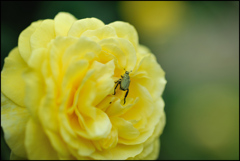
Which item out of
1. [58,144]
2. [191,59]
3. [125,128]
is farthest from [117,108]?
[191,59]

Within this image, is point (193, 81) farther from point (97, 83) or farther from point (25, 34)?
point (25, 34)

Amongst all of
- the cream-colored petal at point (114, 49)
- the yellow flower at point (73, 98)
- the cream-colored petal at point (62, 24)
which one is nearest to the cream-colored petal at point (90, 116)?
the yellow flower at point (73, 98)

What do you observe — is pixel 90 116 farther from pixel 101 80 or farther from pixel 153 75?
pixel 153 75

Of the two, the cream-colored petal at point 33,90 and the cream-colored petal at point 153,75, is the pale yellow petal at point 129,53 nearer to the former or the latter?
the cream-colored petal at point 153,75

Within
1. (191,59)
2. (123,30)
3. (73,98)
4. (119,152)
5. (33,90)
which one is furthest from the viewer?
(191,59)

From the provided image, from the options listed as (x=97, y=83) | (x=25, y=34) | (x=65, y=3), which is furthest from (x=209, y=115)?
(x=25, y=34)

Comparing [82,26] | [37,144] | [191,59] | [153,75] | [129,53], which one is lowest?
[191,59]
